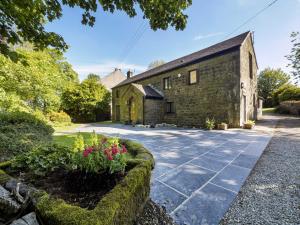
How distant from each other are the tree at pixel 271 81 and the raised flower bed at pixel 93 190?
126ft

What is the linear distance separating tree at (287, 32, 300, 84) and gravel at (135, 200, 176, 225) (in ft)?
68.1

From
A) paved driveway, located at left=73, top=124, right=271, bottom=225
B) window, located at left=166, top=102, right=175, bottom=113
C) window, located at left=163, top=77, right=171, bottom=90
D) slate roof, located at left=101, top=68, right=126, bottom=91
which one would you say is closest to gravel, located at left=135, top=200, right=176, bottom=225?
paved driveway, located at left=73, top=124, right=271, bottom=225

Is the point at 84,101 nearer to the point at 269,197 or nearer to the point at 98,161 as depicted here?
the point at 98,161

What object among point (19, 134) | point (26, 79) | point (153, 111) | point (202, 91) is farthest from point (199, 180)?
point (153, 111)

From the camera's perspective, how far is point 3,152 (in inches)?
144

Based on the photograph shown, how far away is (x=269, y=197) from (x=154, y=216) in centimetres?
205

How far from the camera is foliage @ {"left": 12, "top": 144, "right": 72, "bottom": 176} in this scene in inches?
99.3

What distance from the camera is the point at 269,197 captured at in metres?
2.61

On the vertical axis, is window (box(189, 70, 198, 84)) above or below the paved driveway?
above

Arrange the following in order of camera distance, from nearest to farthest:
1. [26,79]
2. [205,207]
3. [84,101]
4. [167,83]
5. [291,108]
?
[205,207], [26,79], [167,83], [291,108], [84,101]

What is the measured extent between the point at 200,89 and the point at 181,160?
9.26 metres

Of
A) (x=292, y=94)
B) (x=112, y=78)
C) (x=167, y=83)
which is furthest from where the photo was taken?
(x=112, y=78)

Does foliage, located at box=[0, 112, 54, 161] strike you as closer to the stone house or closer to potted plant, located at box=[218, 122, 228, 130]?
the stone house

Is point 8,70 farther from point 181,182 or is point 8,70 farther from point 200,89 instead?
point 200,89
